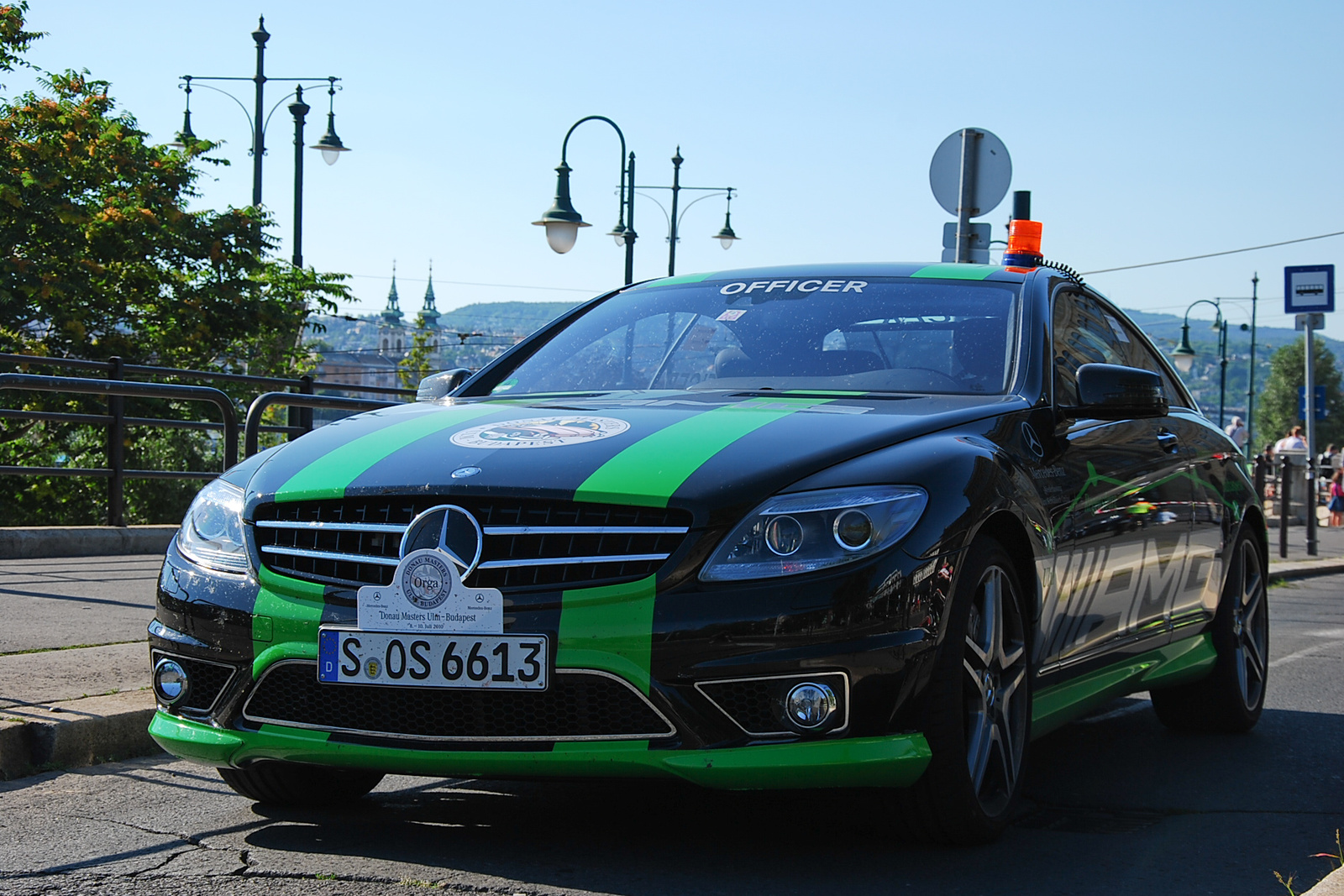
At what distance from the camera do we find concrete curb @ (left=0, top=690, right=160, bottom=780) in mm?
4719

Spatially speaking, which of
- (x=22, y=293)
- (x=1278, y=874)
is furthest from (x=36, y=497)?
(x=1278, y=874)

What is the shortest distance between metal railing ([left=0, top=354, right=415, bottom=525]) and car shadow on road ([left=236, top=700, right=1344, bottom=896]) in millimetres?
3156

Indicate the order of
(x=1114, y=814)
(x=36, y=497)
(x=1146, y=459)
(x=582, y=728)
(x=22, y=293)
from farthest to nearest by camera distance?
1. (x=22, y=293)
2. (x=36, y=497)
3. (x=1146, y=459)
4. (x=1114, y=814)
5. (x=582, y=728)

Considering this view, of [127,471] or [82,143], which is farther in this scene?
[82,143]

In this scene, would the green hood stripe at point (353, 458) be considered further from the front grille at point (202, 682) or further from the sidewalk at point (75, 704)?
the sidewalk at point (75, 704)

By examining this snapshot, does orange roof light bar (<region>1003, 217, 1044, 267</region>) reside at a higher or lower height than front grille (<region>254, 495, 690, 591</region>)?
higher

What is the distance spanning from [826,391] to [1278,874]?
168cm

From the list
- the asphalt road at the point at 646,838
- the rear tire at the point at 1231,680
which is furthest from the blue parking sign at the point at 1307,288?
the asphalt road at the point at 646,838

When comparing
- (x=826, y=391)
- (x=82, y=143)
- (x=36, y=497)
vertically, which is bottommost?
(x=36, y=497)

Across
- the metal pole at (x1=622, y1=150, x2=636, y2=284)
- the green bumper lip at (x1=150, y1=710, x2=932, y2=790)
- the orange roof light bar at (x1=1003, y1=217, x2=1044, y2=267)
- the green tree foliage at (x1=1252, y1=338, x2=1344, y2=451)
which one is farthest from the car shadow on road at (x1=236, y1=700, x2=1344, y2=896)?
the green tree foliage at (x1=1252, y1=338, x2=1344, y2=451)

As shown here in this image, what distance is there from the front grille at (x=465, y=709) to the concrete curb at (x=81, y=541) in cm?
675

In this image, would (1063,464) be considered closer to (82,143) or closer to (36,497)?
(36,497)

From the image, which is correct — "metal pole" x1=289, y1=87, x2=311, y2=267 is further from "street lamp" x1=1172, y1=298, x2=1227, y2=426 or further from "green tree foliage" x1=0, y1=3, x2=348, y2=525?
"street lamp" x1=1172, y1=298, x2=1227, y2=426

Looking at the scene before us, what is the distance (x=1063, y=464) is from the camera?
454 cm
